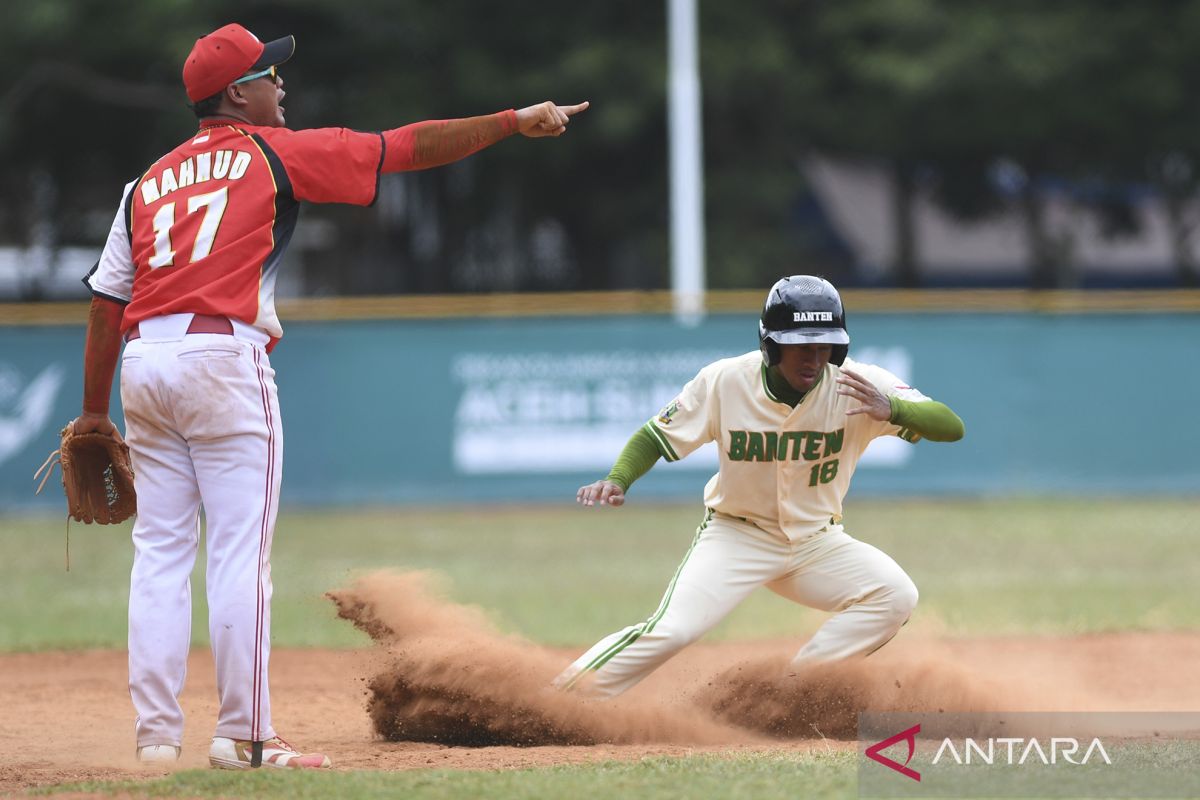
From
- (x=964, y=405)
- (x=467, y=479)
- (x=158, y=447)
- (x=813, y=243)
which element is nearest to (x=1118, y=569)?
(x=964, y=405)

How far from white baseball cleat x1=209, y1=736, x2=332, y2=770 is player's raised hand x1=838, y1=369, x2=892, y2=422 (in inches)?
86.2

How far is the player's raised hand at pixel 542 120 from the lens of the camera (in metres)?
5.21

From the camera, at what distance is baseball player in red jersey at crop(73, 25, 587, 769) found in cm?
497

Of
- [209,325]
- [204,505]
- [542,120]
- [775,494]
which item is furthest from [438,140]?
[775,494]

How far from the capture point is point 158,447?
200 inches

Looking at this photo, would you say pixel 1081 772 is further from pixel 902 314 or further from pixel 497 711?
pixel 902 314

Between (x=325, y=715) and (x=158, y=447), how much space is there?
1979mm

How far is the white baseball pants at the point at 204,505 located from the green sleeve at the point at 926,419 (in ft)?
7.18

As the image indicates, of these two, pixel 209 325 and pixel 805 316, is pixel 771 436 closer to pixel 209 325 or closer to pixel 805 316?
pixel 805 316

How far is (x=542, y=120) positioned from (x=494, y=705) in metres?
2.12

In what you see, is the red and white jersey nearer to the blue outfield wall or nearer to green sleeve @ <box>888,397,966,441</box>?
green sleeve @ <box>888,397,966,441</box>

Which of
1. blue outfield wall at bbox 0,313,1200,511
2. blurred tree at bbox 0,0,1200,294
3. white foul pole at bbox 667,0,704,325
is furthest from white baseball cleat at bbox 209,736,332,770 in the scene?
blurred tree at bbox 0,0,1200,294

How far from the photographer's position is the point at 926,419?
5.66 m

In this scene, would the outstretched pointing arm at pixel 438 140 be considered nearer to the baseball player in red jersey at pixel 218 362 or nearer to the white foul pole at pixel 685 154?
the baseball player in red jersey at pixel 218 362
